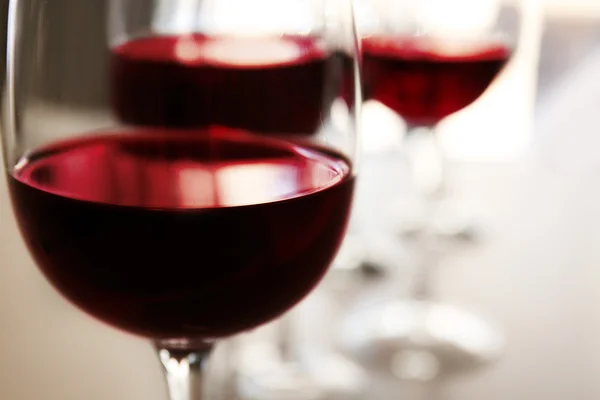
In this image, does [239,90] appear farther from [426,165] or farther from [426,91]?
[426,165]

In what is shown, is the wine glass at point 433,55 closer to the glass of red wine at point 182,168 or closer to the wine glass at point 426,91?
the wine glass at point 426,91

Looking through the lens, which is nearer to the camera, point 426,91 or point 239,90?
point 239,90

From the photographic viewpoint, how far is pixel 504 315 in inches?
30.9

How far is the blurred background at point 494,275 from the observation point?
51cm

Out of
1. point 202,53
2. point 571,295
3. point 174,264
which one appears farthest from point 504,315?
point 174,264

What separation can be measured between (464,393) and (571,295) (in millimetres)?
178

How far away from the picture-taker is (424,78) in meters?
0.72

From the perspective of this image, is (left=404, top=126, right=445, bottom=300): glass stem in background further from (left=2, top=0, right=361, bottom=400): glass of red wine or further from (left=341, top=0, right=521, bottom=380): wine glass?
(left=2, top=0, right=361, bottom=400): glass of red wine

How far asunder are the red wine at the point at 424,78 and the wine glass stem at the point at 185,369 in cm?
35

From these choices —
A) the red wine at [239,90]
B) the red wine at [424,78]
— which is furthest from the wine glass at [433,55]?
the red wine at [239,90]

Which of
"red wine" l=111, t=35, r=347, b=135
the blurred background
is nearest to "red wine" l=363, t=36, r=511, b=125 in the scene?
the blurred background

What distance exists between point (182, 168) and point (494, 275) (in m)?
0.49

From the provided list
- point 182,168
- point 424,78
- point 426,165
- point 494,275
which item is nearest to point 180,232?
point 182,168

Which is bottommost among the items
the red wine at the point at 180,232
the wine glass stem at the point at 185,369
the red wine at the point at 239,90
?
the wine glass stem at the point at 185,369
